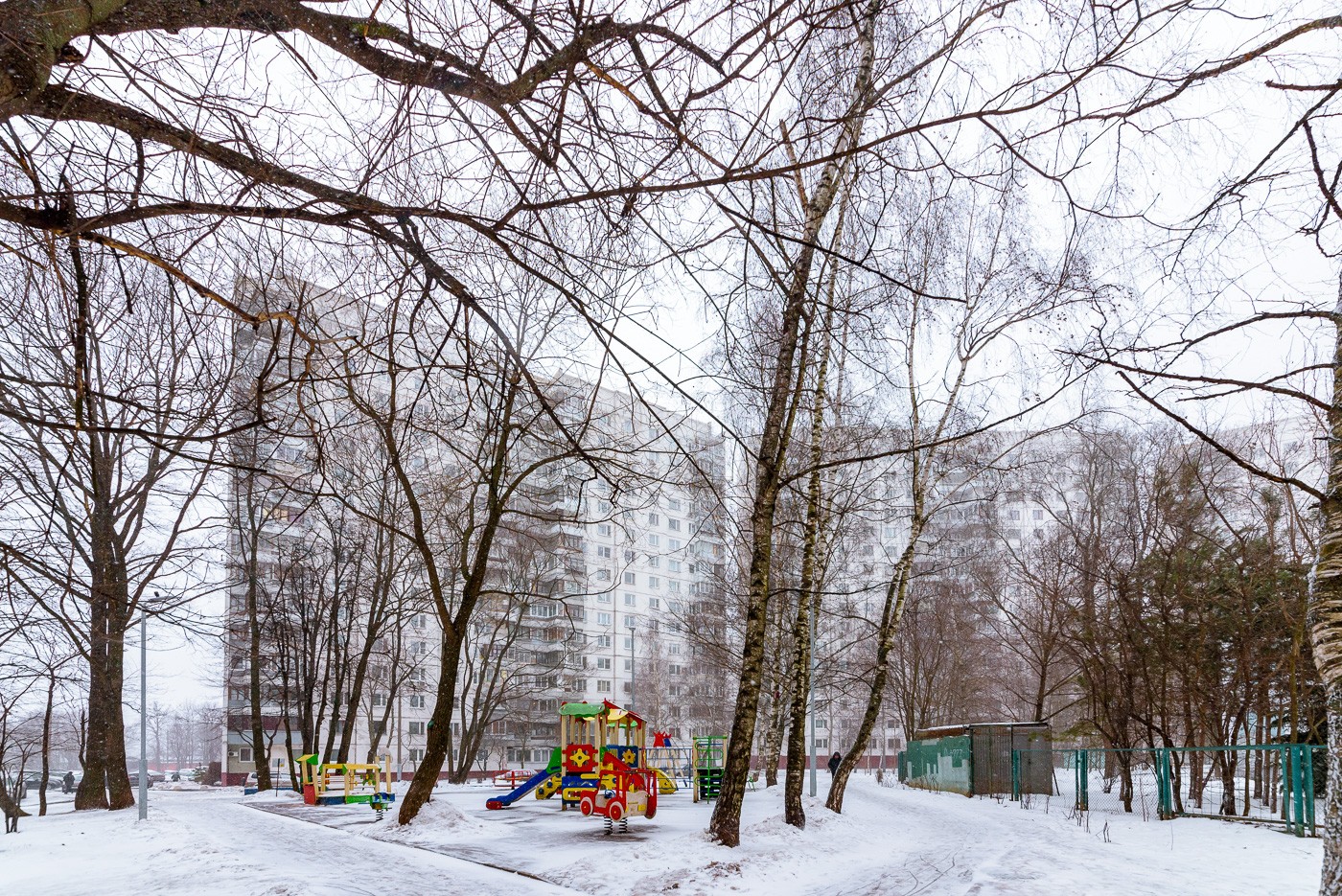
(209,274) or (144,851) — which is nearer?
(209,274)

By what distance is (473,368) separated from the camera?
14.2 ft

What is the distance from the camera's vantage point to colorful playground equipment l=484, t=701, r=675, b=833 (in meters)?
16.4

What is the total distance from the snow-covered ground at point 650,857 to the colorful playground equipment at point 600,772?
18.7 inches

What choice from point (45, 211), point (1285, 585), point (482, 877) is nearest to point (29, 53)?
point (45, 211)

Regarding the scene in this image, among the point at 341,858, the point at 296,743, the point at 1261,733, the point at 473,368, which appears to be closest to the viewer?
the point at 473,368

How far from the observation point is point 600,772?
59.3 ft

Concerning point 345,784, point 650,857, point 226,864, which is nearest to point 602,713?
point 345,784

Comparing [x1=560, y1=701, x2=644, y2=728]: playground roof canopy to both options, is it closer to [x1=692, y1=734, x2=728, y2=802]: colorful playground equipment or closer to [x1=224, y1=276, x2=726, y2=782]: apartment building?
[x1=692, y1=734, x2=728, y2=802]: colorful playground equipment

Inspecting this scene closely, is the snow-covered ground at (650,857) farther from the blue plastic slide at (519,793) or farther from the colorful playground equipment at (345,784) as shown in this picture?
the colorful playground equipment at (345,784)

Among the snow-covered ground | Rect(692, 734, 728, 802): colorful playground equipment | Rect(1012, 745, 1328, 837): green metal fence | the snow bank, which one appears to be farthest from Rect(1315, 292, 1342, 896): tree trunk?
Rect(692, 734, 728, 802): colorful playground equipment

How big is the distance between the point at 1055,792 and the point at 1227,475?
9662 mm

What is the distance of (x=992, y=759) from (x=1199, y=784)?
27.2ft

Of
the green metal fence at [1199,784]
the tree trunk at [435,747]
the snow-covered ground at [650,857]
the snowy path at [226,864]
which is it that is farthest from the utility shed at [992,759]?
the snowy path at [226,864]

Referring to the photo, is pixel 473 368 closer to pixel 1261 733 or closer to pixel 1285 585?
pixel 1285 585
